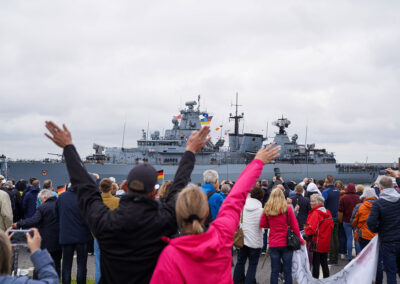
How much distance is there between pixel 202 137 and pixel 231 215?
27.1 inches

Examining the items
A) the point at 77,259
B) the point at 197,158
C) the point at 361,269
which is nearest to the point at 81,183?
the point at 77,259

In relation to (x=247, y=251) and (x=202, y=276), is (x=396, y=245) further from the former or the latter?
(x=202, y=276)

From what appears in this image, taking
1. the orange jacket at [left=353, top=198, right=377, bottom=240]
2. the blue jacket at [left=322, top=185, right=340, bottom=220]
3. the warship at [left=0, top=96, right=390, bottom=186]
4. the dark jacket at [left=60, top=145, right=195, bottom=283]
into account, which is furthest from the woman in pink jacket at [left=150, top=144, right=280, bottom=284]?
the warship at [left=0, top=96, right=390, bottom=186]

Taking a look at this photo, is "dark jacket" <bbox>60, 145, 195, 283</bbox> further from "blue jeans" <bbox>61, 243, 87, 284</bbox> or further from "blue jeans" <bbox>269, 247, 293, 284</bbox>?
"blue jeans" <bbox>269, 247, 293, 284</bbox>

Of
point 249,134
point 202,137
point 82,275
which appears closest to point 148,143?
point 249,134

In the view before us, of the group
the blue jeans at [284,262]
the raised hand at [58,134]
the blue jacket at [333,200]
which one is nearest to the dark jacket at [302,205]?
the blue jacket at [333,200]

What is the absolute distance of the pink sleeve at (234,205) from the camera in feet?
7.57

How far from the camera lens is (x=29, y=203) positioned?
814 centimetres

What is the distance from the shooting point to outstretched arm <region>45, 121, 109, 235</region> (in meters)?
2.22

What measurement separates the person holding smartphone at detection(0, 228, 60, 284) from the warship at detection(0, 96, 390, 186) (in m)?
27.7

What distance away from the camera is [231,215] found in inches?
95.4

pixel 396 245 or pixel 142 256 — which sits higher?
pixel 142 256

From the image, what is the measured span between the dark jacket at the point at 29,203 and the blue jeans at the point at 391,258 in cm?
763

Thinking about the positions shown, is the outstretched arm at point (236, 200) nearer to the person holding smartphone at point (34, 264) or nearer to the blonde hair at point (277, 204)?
the person holding smartphone at point (34, 264)
